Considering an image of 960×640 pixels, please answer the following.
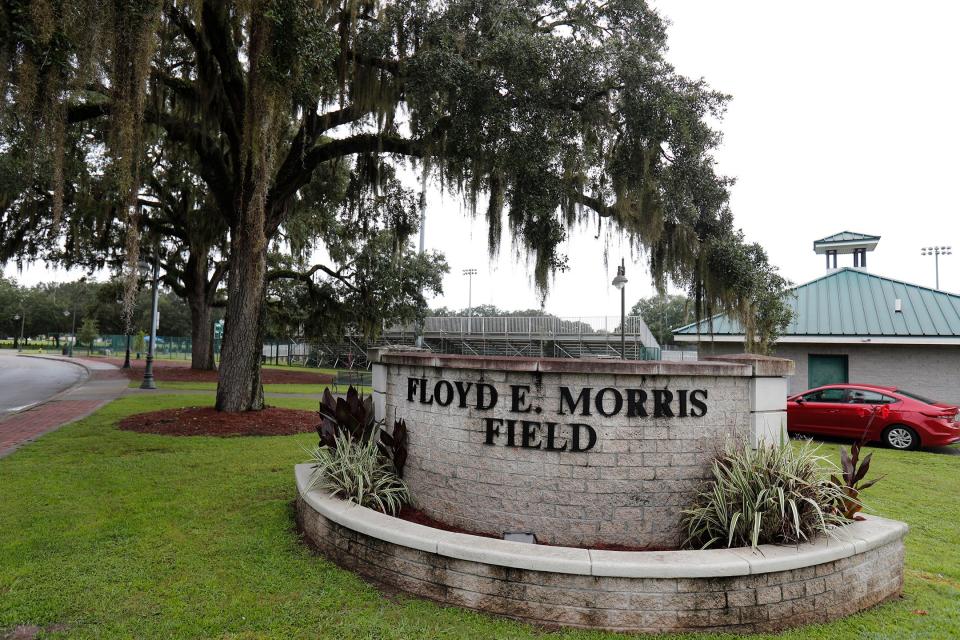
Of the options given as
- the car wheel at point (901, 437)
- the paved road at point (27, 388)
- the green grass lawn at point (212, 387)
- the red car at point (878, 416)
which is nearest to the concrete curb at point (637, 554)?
the red car at point (878, 416)

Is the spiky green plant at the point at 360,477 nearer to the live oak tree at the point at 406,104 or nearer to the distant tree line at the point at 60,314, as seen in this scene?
the live oak tree at the point at 406,104

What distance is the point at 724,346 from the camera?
1803 centimetres

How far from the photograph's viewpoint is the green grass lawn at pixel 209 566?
327cm

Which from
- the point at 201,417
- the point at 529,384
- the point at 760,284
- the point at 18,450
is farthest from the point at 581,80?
the point at 18,450

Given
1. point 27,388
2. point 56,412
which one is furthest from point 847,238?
point 27,388

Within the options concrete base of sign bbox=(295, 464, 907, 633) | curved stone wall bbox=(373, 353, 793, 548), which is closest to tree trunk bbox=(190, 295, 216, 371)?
curved stone wall bbox=(373, 353, 793, 548)

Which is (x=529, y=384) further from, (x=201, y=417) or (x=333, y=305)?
(x=333, y=305)

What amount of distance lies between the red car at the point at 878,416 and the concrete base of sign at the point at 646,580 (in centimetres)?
758

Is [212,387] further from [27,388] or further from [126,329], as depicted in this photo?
[126,329]

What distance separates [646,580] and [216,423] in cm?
926

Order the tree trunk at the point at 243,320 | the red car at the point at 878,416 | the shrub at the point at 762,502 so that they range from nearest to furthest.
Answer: the shrub at the point at 762,502 < the red car at the point at 878,416 < the tree trunk at the point at 243,320

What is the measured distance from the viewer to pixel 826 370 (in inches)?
655

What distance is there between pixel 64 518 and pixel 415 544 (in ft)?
12.3

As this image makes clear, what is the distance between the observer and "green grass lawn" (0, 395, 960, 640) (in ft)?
10.7
